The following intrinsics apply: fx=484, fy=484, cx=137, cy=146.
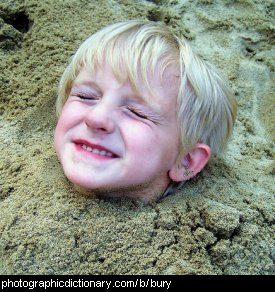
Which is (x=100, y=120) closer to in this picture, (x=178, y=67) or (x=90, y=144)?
(x=90, y=144)

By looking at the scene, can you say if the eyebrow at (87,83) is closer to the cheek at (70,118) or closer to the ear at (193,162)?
the cheek at (70,118)

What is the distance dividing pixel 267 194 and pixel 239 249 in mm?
451

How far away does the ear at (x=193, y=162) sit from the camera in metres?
2.13

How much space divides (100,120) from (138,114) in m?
0.18

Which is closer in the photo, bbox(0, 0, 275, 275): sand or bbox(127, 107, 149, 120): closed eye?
bbox(0, 0, 275, 275): sand

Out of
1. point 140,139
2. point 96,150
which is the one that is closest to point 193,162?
point 140,139

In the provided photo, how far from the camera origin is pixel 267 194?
2.23 m

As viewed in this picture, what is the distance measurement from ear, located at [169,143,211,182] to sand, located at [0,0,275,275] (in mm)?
72

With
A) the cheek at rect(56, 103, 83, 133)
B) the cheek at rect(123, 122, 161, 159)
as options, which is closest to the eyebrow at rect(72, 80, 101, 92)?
the cheek at rect(56, 103, 83, 133)

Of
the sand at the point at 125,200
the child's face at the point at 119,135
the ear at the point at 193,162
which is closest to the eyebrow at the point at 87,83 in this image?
the child's face at the point at 119,135

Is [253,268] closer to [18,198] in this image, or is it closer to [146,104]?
[146,104]

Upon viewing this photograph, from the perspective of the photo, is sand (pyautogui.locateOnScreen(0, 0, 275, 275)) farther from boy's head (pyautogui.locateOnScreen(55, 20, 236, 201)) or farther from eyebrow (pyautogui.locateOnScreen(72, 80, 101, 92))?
eyebrow (pyautogui.locateOnScreen(72, 80, 101, 92))

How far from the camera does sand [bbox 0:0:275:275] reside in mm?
1782
